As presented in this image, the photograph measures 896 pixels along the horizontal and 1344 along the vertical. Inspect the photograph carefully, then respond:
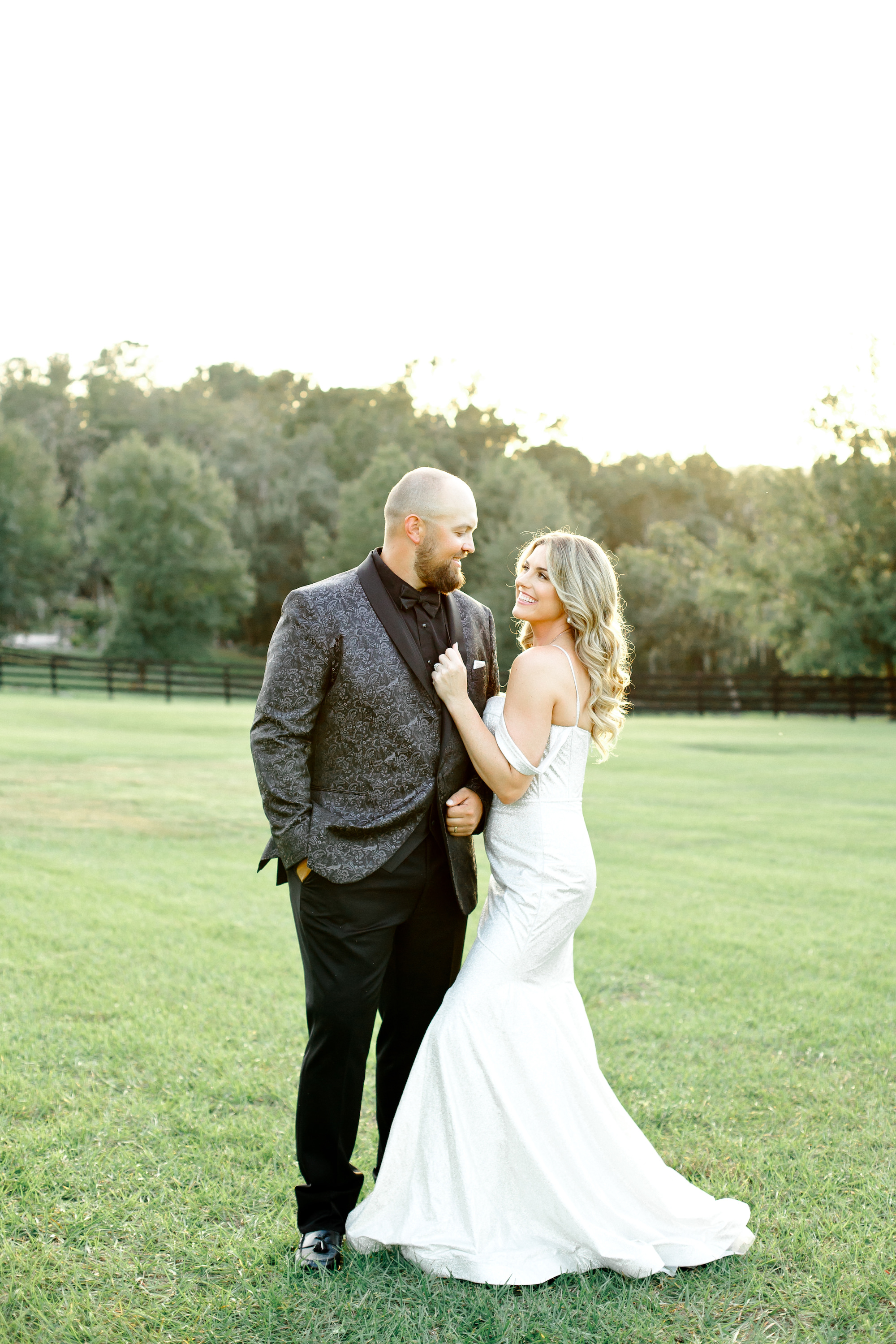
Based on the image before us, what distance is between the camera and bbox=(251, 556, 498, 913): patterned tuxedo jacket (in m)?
3.45

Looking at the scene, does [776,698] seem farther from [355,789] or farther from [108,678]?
[355,789]

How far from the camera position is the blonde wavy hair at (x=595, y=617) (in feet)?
11.7

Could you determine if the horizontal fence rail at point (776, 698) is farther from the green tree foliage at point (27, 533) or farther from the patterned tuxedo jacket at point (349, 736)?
the green tree foliage at point (27, 533)

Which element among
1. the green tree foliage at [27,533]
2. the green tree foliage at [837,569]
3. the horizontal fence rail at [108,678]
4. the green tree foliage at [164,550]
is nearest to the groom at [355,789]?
the horizontal fence rail at [108,678]

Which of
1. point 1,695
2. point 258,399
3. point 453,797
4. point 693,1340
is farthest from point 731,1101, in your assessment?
point 258,399

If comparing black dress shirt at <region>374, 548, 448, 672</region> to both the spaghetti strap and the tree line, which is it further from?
the tree line

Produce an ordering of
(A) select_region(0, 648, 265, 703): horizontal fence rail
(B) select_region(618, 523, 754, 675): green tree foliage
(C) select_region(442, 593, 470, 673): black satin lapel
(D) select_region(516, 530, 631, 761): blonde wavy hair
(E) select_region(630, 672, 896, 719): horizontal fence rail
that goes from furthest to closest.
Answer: (B) select_region(618, 523, 754, 675): green tree foliage → (E) select_region(630, 672, 896, 719): horizontal fence rail → (A) select_region(0, 648, 265, 703): horizontal fence rail → (C) select_region(442, 593, 470, 673): black satin lapel → (D) select_region(516, 530, 631, 761): blonde wavy hair

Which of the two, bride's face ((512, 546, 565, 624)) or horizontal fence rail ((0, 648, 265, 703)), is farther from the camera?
horizontal fence rail ((0, 648, 265, 703))

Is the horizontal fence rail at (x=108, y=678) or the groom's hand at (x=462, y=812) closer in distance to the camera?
the groom's hand at (x=462, y=812)

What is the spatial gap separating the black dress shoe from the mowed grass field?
44mm

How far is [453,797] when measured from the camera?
141 inches

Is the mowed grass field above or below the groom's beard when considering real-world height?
below

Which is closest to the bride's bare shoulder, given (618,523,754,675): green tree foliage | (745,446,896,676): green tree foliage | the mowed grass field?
the mowed grass field

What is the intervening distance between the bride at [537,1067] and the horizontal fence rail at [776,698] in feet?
118
